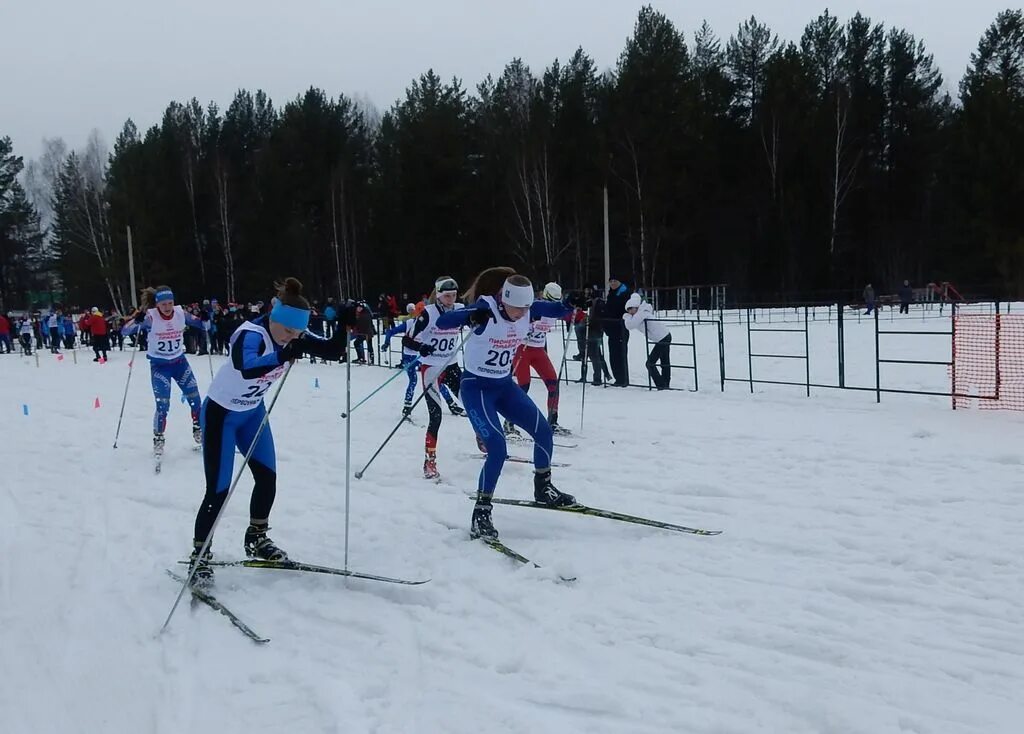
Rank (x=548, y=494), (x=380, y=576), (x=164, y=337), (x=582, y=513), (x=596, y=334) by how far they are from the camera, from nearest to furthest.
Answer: (x=380, y=576) < (x=582, y=513) < (x=548, y=494) < (x=164, y=337) < (x=596, y=334)

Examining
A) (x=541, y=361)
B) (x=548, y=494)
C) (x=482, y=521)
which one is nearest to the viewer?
(x=482, y=521)

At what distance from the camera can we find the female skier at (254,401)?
4.90 metres

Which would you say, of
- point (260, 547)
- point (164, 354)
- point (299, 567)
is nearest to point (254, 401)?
point (260, 547)

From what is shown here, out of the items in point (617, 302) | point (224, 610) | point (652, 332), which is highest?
point (617, 302)

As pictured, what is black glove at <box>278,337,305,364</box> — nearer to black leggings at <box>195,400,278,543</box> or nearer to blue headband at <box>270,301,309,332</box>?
blue headband at <box>270,301,309,332</box>

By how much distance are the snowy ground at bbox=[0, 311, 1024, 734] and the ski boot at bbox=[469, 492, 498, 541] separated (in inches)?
5.9

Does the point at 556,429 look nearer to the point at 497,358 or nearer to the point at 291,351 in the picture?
the point at 497,358

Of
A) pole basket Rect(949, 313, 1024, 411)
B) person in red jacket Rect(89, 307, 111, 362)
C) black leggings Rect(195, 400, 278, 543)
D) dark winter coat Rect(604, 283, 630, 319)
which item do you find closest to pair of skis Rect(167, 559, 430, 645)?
black leggings Rect(195, 400, 278, 543)

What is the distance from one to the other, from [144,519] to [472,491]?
2.94 m

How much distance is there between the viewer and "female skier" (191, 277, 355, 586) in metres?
4.90

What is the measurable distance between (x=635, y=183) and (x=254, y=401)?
34.3 meters

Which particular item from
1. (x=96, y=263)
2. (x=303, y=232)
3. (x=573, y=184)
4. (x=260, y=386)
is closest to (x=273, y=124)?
(x=303, y=232)

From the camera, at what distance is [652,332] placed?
14.3 metres

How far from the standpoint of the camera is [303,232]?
4500 centimetres
